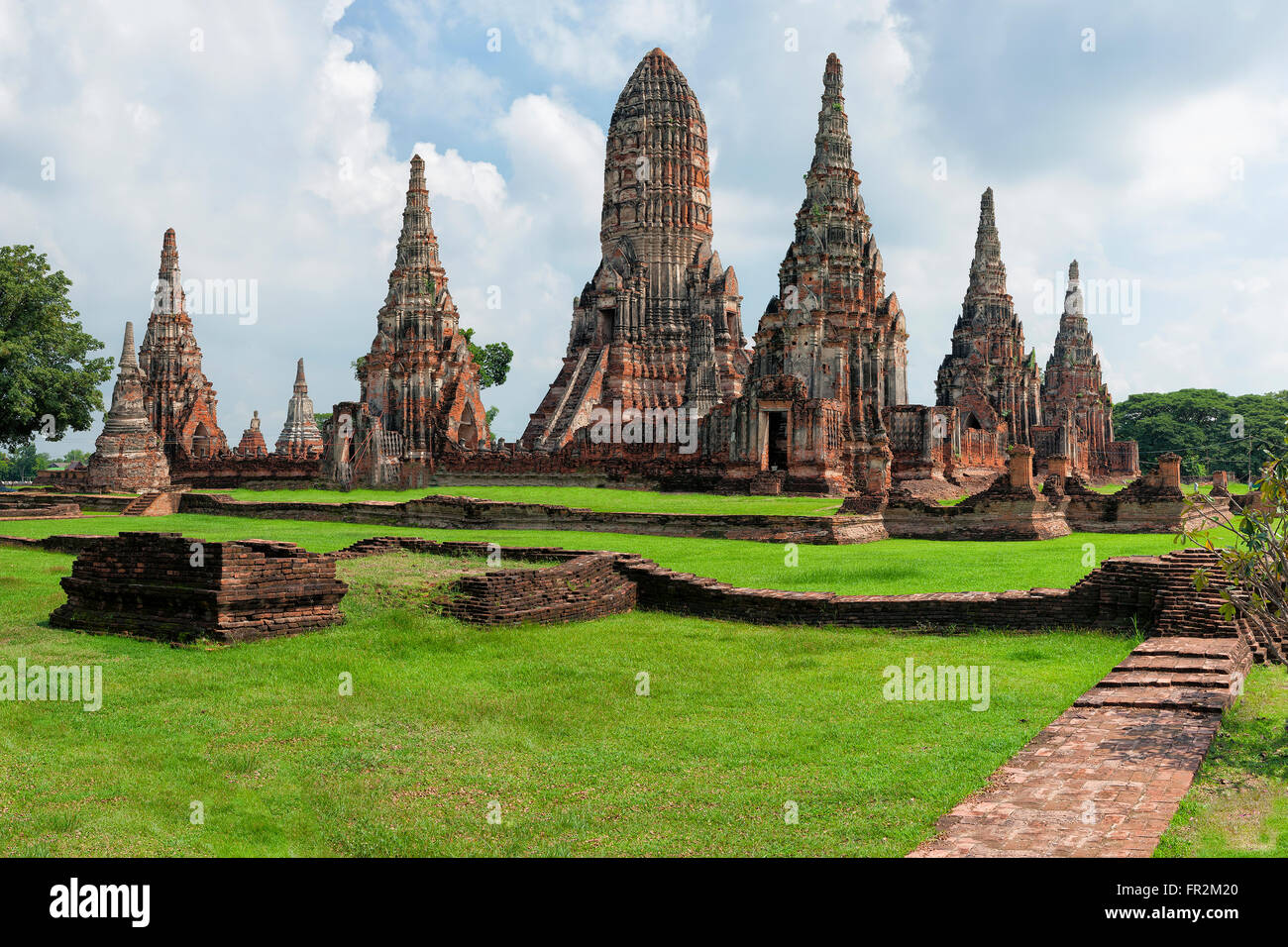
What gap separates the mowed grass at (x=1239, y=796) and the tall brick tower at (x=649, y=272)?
4070cm

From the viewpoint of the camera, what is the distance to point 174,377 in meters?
49.5

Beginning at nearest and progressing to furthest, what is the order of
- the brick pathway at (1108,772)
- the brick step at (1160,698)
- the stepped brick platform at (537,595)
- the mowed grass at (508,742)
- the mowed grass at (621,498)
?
the brick pathway at (1108,772), the mowed grass at (508,742), the brick step at (1160,698), the stepped brick platform at (537,595), the mowed grass at (621,498)

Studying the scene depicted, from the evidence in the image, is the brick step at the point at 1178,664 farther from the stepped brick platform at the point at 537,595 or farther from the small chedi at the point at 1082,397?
the small chedi at the point at 1082,397

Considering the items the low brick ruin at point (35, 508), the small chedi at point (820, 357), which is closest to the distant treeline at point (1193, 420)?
the small chedi at point (820, 357)

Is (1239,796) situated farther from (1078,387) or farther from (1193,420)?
(1193,420)

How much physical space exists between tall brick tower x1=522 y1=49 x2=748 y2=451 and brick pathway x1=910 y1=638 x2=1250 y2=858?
40092mm

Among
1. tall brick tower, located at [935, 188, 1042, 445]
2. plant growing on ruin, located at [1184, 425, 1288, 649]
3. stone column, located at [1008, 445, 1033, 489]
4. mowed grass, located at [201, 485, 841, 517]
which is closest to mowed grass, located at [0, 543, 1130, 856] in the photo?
plant growing on ruin, located at [1184, 425, 1288, 649]

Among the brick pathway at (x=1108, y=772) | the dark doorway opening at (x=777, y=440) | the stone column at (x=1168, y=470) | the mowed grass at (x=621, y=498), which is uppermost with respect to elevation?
the dark doorway opening at (x=777, y=440)

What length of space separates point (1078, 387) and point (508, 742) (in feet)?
209

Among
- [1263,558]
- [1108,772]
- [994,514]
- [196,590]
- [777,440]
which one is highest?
[777,440]

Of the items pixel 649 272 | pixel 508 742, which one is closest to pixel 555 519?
pixel 508 742

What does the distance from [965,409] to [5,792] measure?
150 ft

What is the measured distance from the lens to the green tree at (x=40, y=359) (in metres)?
36.3
